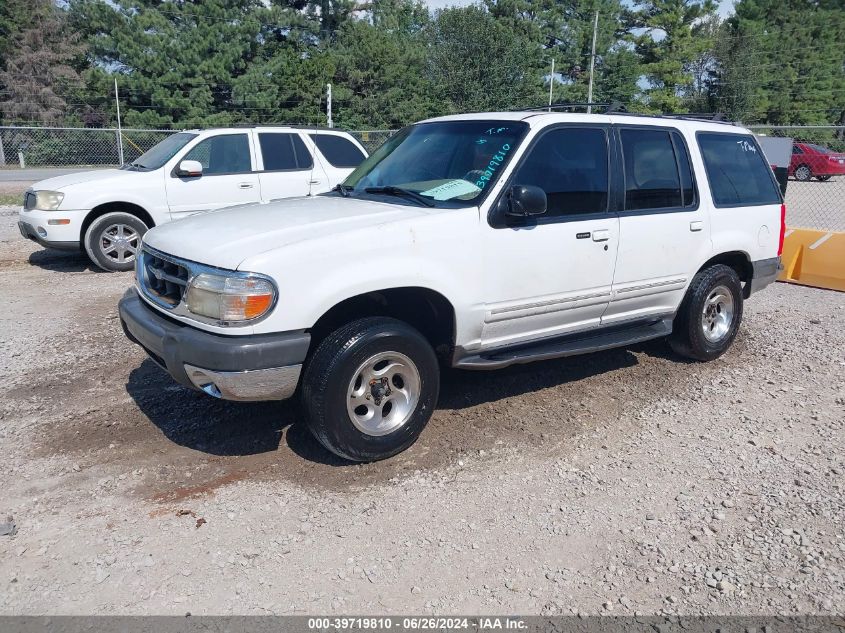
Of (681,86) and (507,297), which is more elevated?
(681,86)

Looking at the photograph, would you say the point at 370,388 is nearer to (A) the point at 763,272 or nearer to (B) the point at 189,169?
(A) the point at 763,272

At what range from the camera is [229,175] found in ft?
30.8

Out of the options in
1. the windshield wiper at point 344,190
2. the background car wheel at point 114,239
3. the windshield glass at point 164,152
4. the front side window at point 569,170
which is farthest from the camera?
the windshield glass at point 164,152

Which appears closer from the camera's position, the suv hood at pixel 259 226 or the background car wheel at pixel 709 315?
the suv hood at pixel 259 226

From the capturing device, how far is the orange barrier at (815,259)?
8609 mm

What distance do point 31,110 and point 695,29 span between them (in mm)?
43965

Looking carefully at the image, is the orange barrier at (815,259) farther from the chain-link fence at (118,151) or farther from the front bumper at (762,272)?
the chain-link fence at (118,151)

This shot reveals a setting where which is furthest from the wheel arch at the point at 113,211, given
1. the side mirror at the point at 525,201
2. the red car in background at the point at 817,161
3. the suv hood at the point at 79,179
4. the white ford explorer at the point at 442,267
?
the red car in background at the point at 817,161

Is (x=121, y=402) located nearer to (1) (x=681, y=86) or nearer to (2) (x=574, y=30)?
(1) (x=681, y=86)

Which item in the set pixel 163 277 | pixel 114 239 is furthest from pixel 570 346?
pixel 114 239

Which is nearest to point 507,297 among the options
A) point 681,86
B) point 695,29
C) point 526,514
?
point 526,514

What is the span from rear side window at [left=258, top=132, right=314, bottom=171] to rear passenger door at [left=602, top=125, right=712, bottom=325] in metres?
5.68

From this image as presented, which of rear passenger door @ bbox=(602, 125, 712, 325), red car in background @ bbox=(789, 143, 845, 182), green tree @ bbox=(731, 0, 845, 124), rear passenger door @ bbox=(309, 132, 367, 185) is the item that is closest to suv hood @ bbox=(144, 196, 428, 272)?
rear passenger door @ bbox=(602, 125, 712, 325)

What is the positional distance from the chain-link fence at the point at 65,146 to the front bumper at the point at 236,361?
27563 millimetres
